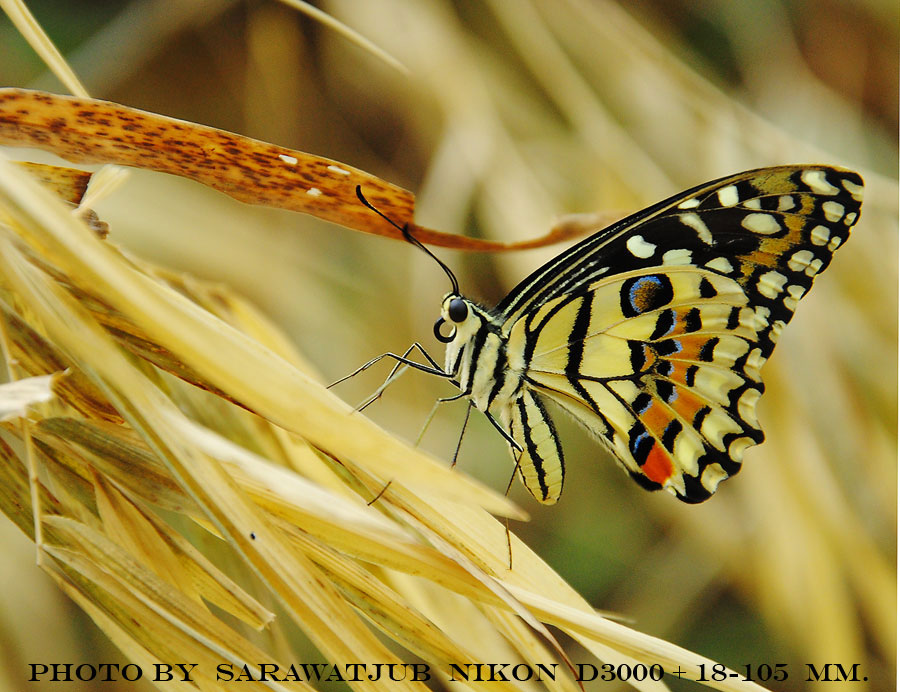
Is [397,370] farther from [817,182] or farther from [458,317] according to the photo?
A: [817,182]

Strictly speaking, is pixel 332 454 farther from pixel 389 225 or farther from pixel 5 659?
pixel 5 659

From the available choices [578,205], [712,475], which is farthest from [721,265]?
[578,205]

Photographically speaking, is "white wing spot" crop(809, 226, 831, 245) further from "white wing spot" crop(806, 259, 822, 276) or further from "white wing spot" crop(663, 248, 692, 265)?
"white wing spot" crop(663, 248, 692, 265)

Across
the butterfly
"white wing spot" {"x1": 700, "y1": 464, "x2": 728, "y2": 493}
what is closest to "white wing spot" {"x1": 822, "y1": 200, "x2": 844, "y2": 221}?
the butterfly

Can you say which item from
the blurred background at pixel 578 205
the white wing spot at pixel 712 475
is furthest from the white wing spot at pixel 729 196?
the blurred background at pixel 578 205

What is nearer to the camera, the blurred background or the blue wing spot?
the blue wing spot

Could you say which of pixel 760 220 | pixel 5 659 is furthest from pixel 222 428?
pixel 760 220

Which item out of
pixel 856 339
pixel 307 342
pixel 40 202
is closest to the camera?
pixel 40 202
